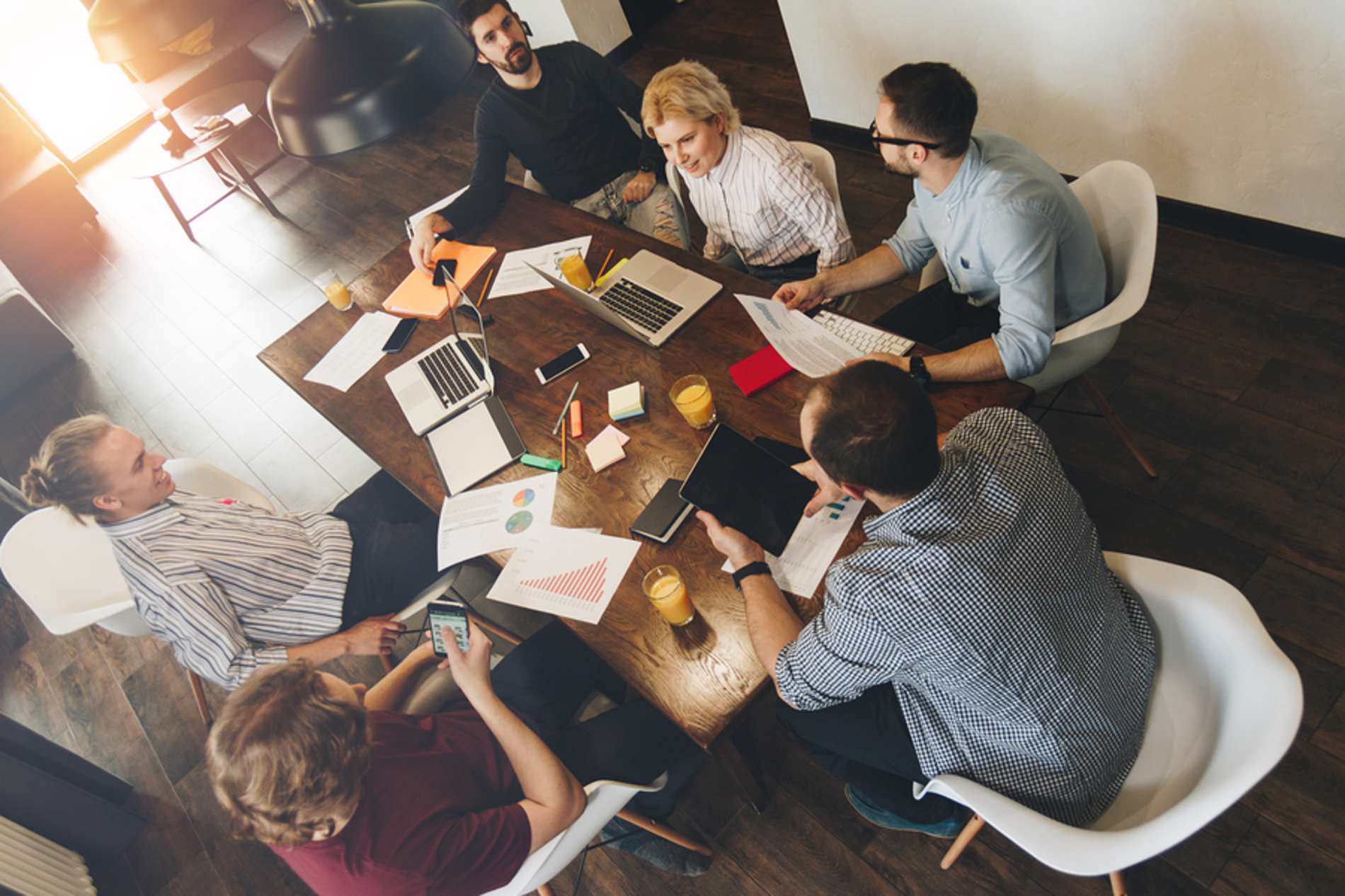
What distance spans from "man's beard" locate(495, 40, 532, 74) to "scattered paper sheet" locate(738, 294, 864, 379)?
1.29 meters

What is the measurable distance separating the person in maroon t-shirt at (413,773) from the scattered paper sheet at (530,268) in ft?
3.78

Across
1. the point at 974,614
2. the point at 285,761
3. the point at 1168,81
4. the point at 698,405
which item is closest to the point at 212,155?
the point at 698,405

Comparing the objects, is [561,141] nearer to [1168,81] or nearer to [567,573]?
[567,573]

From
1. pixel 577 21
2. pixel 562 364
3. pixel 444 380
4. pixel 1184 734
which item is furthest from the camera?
pixel 577 21

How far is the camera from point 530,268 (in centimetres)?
242

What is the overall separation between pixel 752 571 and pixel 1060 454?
4.80 feet

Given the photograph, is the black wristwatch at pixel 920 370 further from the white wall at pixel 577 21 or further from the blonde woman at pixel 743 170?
the white wall at pixel 577 21

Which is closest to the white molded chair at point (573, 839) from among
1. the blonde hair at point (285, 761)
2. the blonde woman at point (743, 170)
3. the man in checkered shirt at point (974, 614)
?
the blonde hair at point (285, 761)

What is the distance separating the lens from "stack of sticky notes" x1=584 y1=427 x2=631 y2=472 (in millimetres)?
1823

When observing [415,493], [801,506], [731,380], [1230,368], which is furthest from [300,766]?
[1230,368]

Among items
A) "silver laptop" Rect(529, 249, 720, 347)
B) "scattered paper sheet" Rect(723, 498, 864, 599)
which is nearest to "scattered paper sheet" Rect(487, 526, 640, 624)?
"scattered paper sheet" Rect(723, 498, 864, 599)

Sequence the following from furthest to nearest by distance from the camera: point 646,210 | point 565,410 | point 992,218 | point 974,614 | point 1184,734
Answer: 1. point 646,210
2. point 565,410
3. point 992,218
4. point 1184,734
5. point 974,614

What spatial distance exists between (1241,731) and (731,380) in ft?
3.97

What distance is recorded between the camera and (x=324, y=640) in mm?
2121
